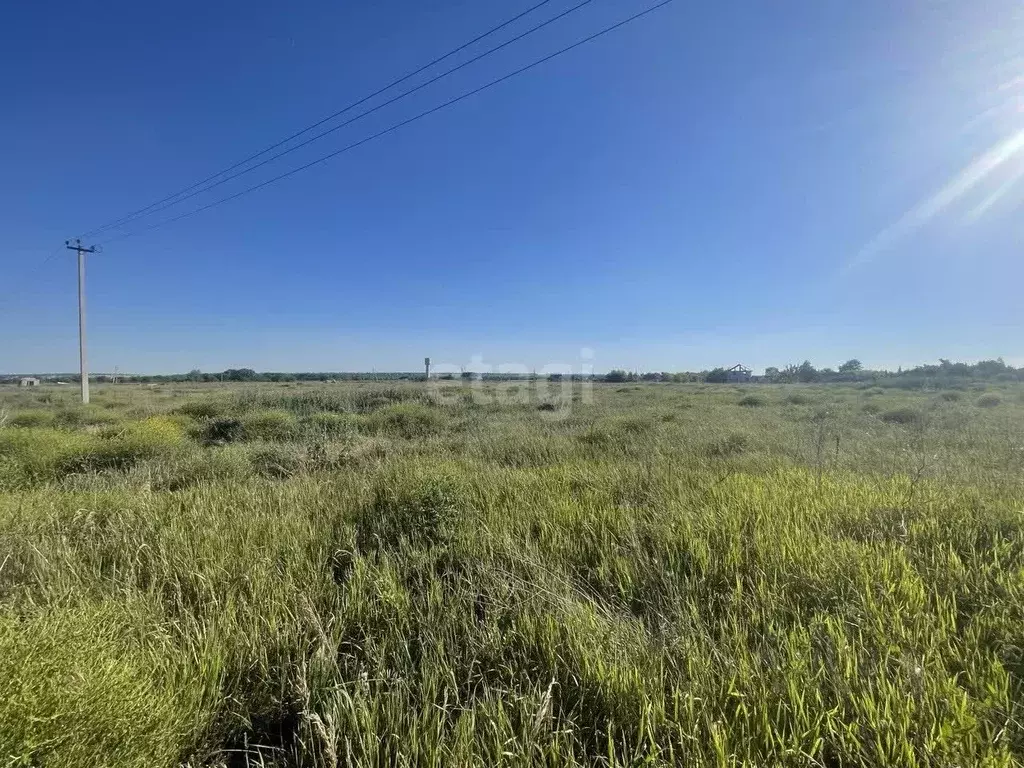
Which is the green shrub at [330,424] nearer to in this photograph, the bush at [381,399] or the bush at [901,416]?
the bush at [381,399]

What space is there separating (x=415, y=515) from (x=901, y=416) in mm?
16185

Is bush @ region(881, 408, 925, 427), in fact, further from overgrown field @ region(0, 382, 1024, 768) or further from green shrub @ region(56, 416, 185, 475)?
green shrub @ region(56, 416, 185, 475)

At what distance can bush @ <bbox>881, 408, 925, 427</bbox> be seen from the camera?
1217cm

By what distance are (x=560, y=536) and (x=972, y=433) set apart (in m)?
10.2

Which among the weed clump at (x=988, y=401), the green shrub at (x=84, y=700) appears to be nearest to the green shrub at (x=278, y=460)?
the green shrub at (x=84, y=700)

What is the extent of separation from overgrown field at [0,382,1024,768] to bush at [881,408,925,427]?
9.85 meters

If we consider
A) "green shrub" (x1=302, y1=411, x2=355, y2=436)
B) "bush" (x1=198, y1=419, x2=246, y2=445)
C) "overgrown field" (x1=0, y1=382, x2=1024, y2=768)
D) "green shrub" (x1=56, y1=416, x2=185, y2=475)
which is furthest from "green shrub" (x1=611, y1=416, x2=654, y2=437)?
"bush" (x1=198, y1=419, x2=246, y2=445)

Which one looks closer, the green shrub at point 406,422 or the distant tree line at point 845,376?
the green shrub at point 406,422

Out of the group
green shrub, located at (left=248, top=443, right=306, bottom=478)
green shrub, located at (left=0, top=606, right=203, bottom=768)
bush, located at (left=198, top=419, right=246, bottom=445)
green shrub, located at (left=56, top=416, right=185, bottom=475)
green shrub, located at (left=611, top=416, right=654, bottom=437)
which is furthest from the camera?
bush, located at (left=198, top=419, right=246, bottom=445)

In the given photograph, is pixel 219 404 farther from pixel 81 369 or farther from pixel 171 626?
pixel 171 626

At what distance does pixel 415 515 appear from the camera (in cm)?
359

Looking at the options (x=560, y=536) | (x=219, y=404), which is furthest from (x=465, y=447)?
(x=219, y=404)

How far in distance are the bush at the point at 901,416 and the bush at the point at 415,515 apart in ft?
47.8

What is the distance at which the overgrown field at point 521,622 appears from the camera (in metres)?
1.34
